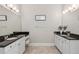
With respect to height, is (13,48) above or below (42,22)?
below

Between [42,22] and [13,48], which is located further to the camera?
[42,22]

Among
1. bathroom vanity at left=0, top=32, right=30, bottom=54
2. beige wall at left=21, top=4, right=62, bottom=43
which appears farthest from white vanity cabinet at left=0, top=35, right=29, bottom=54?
beige wall at left=21, top=4, right=62, bottom=43

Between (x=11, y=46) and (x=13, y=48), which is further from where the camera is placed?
(x=13, y=48)

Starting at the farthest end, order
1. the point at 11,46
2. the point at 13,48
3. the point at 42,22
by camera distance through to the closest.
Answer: the point at 42,22, the point at 13,48, the point at 11,46

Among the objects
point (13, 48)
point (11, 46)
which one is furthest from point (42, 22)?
point (11, 46)

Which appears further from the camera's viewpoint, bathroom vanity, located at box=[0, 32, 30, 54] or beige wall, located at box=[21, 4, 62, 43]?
beige wall, located at box=[21, 4, 62, 43]

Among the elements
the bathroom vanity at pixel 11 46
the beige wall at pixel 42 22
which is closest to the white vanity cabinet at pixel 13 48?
the bathroom vanity at pixel 11 46

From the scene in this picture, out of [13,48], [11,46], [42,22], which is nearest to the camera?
[11,46]

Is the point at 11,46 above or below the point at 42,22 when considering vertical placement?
below

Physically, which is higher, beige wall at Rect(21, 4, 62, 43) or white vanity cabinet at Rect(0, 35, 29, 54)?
beige wall at Rect(21, 4, 62, 43)

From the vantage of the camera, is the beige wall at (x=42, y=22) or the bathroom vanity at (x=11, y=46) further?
the beige wall at (x=42, y=22)

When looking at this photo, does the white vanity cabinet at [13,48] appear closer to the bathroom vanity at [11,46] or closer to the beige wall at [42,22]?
the bathroom vanity at [11,46]

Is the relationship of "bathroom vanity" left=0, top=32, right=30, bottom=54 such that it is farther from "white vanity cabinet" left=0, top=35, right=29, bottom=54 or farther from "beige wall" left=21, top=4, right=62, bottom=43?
"beige wall" left=21, top=4, right=62, bottom=43

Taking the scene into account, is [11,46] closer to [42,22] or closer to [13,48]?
[13,48]
